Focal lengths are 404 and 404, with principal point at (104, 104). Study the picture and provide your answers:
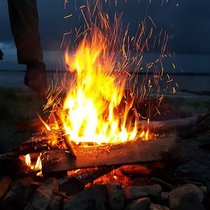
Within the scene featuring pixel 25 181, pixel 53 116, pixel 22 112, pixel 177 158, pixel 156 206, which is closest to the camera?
pixel 156 206

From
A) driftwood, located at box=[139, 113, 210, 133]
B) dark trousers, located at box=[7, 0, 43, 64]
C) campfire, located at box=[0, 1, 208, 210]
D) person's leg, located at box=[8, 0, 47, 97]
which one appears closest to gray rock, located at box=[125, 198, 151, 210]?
campfire, located at box=[0, 1, 208, 210]

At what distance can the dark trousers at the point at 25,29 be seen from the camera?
6.64m

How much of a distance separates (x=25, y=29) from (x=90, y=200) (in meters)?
3.07

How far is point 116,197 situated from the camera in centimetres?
552

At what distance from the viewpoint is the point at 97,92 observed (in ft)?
28.8

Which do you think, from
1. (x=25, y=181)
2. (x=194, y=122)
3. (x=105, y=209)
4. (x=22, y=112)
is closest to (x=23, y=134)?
(x=22, y=112)

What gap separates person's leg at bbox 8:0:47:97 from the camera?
21.9 ft

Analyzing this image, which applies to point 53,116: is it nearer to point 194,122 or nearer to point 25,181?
point 25,181

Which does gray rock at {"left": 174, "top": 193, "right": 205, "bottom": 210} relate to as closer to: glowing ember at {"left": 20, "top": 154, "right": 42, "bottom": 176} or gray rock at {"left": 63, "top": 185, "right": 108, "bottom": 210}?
gray rock at {"left": 63, "top": 185, "right": 108, "bottom": 210}

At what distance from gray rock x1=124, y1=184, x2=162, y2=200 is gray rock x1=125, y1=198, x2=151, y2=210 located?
15 centimetres

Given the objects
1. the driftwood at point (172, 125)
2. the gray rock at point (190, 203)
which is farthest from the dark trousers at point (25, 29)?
the gray rock at point (190, 203)

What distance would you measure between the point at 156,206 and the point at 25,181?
78.8 inches

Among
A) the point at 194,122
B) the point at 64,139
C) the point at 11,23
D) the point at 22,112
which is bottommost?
the point at 22,112

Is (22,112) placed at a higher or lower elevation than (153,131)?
lower
